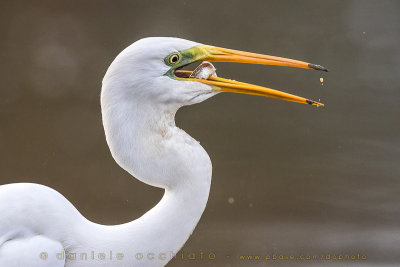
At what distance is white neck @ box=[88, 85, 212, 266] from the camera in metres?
1.14

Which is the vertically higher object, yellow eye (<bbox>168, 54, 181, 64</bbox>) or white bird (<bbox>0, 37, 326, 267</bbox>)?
yellow eye (<bbox>168, 54, 181, 64</bbox>)

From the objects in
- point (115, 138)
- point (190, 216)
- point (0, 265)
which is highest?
point (115, 138)

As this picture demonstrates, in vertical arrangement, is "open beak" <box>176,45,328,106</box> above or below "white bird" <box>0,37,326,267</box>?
above

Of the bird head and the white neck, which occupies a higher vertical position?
the bird head

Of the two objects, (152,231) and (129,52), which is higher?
(129,52)

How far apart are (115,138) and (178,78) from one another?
0.15 m

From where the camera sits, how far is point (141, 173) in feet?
3.79

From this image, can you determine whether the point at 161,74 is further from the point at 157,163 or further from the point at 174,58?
the point at 157,163

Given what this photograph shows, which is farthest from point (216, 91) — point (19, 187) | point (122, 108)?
point (19, 187)

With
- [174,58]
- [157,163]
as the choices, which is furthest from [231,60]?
[157,163]

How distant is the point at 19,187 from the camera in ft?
3.90

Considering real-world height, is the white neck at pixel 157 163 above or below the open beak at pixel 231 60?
below

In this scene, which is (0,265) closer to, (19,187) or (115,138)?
(19,187)

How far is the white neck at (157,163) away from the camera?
114 centimetres
